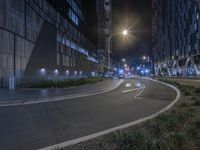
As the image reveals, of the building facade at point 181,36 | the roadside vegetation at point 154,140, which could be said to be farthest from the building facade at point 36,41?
the building facade at point 181,36

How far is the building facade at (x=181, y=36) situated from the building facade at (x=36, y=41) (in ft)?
114

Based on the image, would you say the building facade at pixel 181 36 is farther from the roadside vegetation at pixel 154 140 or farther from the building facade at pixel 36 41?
the roadside vegetation at pixel 154 140

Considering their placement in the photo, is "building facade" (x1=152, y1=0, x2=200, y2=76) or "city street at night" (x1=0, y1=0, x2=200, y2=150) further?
"building facade" (x1=152, y1=0, x2=200, y2=76)

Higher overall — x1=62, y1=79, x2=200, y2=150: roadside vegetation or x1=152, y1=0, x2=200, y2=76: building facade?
x1=152, y1=0, x2=200, y2=76: building facade

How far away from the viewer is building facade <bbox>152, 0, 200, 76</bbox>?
7738 centimetres

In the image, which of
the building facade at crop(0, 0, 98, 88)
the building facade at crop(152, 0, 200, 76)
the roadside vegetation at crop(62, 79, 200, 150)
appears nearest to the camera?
the roadside vegetation at crop(62, 79, 200, 150)

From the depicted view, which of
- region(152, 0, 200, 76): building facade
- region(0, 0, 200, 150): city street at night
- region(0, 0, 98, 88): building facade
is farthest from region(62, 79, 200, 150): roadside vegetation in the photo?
region(152, 0, 200, 76): building facade

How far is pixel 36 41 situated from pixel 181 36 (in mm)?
69499

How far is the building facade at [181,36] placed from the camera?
254 ft

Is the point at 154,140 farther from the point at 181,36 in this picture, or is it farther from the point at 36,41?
the point at 181,36

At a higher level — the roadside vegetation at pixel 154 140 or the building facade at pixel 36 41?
the building facade at pixel 36 41

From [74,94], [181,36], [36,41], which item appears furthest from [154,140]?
[181,36]

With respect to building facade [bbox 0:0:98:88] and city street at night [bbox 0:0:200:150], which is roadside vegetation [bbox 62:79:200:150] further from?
building facade [bbox 0:0:98:88]

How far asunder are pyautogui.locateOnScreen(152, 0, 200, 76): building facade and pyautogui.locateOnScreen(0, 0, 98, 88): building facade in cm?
3487
